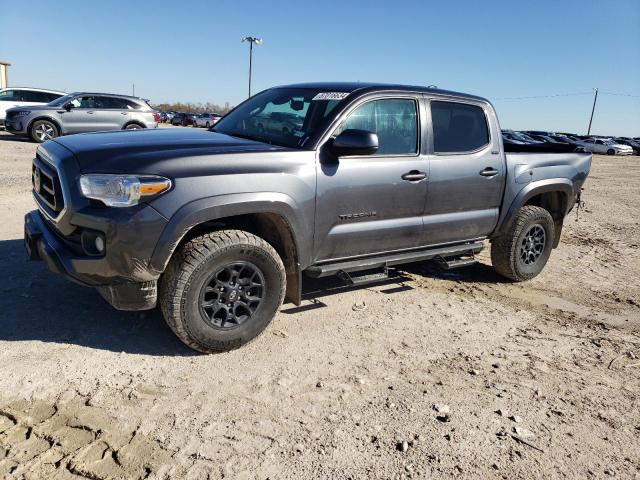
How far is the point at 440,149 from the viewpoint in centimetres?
459

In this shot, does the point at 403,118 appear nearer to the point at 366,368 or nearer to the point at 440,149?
the point at 440,149

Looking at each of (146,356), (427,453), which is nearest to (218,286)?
(146,356)

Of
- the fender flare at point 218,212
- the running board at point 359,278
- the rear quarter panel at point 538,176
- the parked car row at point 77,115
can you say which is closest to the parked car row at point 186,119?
the parked car row at point 77,115

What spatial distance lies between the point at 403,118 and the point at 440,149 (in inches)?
18.2

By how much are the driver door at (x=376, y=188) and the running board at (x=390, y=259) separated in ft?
0.24

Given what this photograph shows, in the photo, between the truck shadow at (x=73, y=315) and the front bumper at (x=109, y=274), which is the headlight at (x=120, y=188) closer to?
the front bumper at (x=109, y=274)

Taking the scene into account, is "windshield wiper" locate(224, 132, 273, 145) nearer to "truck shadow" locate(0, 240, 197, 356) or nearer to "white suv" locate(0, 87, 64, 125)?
"truck shadow" locate(0, 240, 197, 356)

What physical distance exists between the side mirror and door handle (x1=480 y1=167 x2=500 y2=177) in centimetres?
160

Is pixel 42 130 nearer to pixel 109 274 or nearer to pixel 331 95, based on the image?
pixel 331 95

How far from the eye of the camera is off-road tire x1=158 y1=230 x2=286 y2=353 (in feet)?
10.8

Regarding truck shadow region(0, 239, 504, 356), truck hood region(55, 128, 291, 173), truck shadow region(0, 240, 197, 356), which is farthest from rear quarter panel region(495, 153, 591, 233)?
truck shadow region(0, 240, 197, 356)

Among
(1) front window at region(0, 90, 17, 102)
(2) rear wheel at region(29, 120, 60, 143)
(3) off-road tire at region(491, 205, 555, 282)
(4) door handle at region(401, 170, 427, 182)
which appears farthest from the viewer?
(1) front window at region(0, 90, 17, 102)

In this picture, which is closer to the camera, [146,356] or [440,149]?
[146,356]

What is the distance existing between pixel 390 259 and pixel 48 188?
2677 mm
